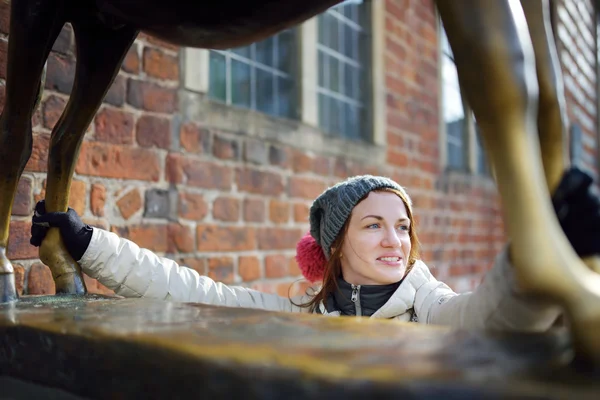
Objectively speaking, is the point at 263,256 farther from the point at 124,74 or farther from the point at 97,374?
the point at 97,374

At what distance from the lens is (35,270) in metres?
1.60

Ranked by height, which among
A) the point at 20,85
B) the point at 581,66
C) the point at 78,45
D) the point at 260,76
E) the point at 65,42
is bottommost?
the point at 20,85

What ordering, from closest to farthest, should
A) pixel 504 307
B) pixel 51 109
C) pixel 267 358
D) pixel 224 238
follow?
pixel 267 358 → pixel 504 307 → pixel 51 109 → pixel 224 238

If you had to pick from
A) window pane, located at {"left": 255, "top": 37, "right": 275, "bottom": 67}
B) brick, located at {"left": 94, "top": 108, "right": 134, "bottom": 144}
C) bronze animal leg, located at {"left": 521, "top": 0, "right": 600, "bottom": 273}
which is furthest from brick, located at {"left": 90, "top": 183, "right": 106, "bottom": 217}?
bronze animal leg, located at {"left": 521, "top": 0, "right": 600, "bottom": 273}

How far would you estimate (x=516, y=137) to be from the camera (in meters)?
0.61

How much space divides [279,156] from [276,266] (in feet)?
1.54

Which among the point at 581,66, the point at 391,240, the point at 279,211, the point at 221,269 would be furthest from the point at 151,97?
the point at 581,66

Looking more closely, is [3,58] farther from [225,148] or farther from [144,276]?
[225,148]

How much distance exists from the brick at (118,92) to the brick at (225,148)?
444 mm

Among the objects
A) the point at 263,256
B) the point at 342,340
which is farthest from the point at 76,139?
the point at 263,256

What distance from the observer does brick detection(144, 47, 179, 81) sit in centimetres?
199

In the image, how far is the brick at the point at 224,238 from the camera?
85.1 inches

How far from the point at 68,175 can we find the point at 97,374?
0.70 meters

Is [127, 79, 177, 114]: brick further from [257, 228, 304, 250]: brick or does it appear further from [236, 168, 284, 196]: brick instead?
[257, 228, 304, 250]: brick
